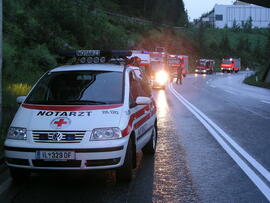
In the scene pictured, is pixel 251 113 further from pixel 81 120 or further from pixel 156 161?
pixel 81 120

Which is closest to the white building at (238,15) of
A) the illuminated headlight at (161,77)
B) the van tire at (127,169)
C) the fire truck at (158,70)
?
the fire truck at (158,70)

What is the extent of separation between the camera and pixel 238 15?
195 meters

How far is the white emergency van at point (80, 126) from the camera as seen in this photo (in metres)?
5.41

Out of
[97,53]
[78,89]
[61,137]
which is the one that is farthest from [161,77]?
[61,137]

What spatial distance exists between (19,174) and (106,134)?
4.38 ft

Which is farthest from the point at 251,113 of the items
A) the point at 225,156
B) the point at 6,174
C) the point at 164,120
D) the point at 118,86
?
the point at 6,174

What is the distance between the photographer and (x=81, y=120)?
220 inches

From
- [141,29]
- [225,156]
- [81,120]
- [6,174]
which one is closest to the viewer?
[81,120]

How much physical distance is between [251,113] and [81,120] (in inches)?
419

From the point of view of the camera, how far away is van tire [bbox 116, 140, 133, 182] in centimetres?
576

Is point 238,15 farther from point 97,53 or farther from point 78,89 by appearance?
point 78,89

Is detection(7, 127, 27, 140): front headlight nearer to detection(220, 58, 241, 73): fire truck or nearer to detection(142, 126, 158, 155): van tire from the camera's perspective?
detection(142, 126, 158, 155): van tire

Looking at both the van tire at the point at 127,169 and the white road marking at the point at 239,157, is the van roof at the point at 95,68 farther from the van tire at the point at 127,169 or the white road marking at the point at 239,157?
the white road marking at the point at 239,157

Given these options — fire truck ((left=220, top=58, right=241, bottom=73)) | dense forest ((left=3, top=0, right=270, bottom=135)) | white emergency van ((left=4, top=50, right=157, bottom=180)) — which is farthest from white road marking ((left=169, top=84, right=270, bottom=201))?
fire truck ((left=220, top=58, right=241, bottom=73))
